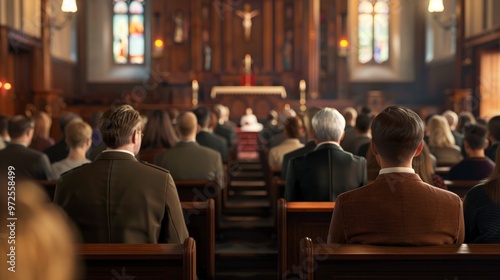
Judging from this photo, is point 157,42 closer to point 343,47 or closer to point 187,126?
point 343,47

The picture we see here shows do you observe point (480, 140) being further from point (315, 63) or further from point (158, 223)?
point (315, 63)

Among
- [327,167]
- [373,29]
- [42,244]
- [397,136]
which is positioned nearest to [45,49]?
[373,29]

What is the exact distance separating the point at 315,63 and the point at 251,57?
6.27 feet

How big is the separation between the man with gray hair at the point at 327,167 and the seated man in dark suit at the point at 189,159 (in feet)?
3.70

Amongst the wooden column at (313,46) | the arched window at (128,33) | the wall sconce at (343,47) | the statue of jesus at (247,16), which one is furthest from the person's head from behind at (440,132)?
the arched window at (128,33)

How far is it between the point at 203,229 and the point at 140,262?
154 cm

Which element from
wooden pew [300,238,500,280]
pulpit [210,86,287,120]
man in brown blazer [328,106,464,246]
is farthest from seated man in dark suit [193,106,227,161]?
pulpit [210,86,287,120]

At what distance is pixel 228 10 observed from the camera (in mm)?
19266

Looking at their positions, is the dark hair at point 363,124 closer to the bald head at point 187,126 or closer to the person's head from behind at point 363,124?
the person's head from behind at point 363,124

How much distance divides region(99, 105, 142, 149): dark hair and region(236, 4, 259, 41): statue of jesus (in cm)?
1631

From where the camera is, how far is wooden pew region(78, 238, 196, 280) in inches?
86.7

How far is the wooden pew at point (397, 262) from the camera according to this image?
2156 mm

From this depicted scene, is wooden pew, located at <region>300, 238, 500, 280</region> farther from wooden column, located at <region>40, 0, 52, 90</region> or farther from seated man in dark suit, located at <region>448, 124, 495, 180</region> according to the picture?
wooden column, located at <region>40, 0, 52, 90</region>

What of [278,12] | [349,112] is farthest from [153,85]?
[349,112]
